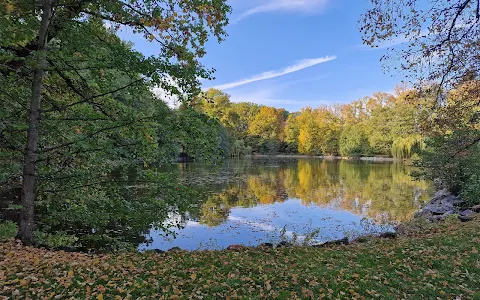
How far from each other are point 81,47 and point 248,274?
14.5 ft

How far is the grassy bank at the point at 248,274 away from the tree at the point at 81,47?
1798 millimetres

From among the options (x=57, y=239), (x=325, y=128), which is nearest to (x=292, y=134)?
(x=325, y=128)

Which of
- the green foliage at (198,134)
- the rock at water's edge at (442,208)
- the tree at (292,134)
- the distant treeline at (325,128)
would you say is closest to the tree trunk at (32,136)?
the green foliage at (198,134)

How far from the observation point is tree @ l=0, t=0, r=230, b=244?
483 cm

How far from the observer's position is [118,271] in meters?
4.21

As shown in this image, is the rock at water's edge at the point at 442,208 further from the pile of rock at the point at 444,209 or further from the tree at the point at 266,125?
the tree at the point at 266,125

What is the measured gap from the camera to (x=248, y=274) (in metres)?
4.57

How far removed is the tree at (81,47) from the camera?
4.83m

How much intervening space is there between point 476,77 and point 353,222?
22.1 ft

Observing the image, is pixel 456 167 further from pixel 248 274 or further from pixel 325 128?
pixel 325 128

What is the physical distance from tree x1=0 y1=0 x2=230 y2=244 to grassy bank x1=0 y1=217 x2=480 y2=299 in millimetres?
1798

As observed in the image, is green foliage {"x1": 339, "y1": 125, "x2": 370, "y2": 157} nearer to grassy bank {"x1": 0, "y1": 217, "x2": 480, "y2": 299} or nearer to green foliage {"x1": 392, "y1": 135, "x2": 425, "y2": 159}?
green foliage {"x1": 392, "y1": 135, "x2": 425, "y2": 159}

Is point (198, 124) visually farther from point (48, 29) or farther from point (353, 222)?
point (353, 222)

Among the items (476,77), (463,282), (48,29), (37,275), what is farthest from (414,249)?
(48,29)
